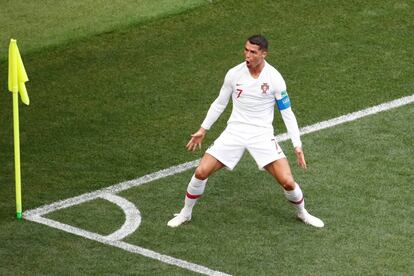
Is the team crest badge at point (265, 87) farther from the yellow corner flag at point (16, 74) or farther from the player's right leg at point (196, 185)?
the yellow corner flag at point (16, 74)

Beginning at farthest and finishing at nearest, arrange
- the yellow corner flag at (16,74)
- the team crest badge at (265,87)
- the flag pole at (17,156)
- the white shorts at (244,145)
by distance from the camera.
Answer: the flag pole at (17,156) → the yellow corner flag at (16,74) → the white shorts at (244,145) → the team crest badge at (265,87)

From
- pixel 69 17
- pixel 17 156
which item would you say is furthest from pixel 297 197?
pixel 69 17

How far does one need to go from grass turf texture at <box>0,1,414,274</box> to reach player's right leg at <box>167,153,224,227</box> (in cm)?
25

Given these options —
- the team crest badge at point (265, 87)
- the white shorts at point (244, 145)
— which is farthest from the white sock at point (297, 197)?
the team crest badge at point (265, 87)

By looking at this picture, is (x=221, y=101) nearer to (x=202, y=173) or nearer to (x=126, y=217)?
(x=202, y=173)

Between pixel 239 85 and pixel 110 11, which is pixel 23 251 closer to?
pixel 239 85

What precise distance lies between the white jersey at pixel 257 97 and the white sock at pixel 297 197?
0.48m

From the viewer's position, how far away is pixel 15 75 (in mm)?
14141

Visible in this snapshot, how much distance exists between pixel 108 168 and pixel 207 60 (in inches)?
134

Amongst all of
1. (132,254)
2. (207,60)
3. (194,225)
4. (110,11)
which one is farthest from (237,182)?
(110,11)

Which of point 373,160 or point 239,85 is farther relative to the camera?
point 373,160

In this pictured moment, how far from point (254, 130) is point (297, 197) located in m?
0.81

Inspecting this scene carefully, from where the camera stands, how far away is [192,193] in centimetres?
1401

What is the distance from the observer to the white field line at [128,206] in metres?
13.4
